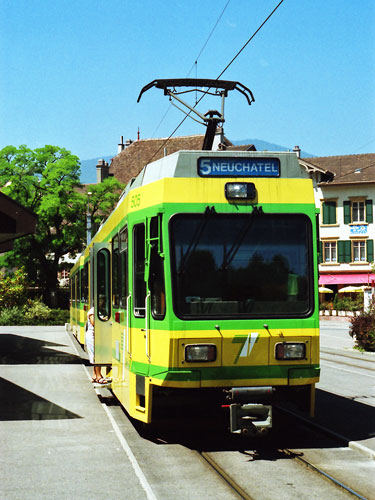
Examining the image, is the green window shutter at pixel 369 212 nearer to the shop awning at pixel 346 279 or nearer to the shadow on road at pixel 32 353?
the shop awning at pixel 346 279

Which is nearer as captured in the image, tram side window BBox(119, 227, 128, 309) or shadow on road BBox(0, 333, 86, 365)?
tram side window BBox(119, 227, 128, 309)

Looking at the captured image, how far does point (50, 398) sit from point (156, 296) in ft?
18.4

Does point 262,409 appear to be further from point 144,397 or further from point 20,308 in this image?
point 20,308

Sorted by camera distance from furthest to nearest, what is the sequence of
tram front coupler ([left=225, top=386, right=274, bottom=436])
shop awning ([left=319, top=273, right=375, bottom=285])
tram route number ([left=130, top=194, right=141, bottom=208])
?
shop awning ([left=319, top=273, right=375, bottom=285]) < tram route number ([left=130, top=194, right=141, bottom=208]) < tram front coupler ([left=225, top=386, right=274, bottom=436])

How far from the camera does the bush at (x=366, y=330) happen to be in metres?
25.2

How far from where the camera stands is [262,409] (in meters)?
8.58

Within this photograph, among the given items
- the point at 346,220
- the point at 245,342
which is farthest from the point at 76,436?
the point at 346,220

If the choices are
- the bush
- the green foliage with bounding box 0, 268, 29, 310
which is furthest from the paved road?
the green foliage with bounding box 0, 268, 29, 310

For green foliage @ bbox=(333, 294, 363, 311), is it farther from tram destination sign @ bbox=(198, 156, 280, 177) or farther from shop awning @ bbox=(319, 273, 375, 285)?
tram destination sign @ bbox=(198, 156, 280, 177)

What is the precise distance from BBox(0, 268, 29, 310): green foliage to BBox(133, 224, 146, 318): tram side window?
37.8 meters

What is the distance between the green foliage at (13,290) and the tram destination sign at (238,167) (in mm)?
38424

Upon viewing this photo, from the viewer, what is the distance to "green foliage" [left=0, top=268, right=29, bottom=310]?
4581cm

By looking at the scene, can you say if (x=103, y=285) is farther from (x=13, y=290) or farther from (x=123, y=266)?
(x=13, y=290)

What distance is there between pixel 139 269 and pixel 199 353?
141 centimetres
